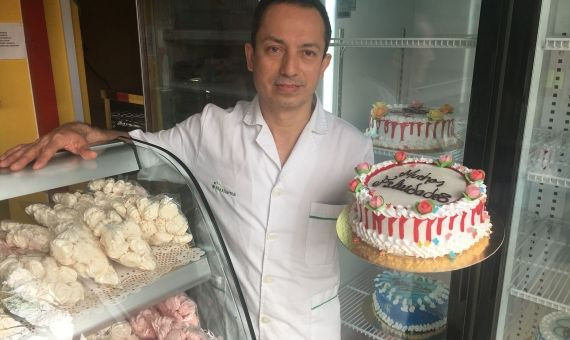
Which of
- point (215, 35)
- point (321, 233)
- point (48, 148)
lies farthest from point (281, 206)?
point (215, 35)

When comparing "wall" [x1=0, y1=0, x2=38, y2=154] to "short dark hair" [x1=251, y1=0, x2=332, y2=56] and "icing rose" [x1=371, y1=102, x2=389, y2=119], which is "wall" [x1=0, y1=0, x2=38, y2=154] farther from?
→ "icing rose" [x1=371, y1=102, x2=389, y2=119]

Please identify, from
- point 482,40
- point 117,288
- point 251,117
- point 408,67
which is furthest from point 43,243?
point 408,67

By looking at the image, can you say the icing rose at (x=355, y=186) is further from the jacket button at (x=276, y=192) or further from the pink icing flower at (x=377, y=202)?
the jacket button at (x=276, y=192)

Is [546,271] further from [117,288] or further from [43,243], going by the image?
[43,243]

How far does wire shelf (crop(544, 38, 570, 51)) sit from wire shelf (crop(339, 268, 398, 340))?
1.24 m

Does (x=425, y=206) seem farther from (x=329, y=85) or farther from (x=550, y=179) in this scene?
(x=329, y=85)

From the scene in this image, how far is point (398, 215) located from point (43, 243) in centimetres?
85

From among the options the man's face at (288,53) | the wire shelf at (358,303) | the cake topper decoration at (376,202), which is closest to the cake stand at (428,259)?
the cake topper decoration at (376,202)

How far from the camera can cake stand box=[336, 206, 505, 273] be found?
3.83 feet

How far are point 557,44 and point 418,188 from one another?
62cm

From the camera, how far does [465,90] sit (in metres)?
2.09

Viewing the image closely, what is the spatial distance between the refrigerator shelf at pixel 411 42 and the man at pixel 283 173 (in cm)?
37

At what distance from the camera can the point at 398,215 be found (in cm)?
124

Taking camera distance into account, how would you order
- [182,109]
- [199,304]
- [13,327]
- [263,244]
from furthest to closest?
[182,109], [263,244], [199,304], [13,327]
